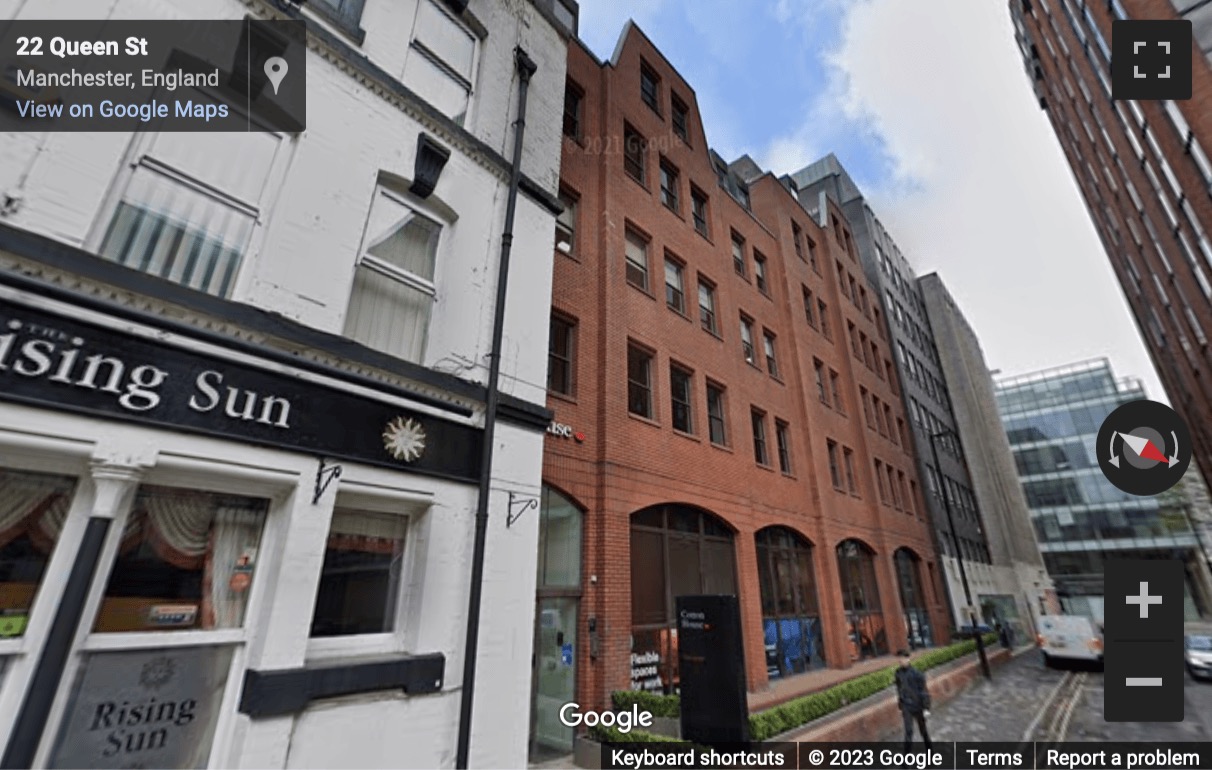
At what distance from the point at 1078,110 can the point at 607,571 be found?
106 ft

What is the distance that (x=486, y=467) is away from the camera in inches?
226

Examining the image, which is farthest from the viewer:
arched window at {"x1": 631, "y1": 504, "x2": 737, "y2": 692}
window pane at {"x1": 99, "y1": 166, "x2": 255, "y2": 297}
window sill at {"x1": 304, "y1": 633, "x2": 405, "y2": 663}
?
arched window at {"x1": 631, "y1": 504, "x2": 737, "y2": 692}

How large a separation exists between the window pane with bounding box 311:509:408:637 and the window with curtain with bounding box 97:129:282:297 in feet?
8.16

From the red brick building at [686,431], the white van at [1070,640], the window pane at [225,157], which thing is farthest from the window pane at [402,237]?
the white van at [1070,640]

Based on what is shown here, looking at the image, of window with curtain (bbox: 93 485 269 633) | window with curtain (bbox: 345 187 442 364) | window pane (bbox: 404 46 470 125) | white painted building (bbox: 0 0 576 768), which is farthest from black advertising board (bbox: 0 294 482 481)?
window pane (bbox: 404 46 470 125)

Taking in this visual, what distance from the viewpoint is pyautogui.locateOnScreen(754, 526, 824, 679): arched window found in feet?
43.4

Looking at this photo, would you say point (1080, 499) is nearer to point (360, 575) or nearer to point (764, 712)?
point (764, 712)

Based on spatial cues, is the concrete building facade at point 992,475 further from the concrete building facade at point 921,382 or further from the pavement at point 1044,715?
the pavement at point 1044,715

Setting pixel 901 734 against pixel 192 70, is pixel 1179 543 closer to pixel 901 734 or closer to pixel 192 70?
pixel 901 734

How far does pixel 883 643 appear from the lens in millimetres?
17922

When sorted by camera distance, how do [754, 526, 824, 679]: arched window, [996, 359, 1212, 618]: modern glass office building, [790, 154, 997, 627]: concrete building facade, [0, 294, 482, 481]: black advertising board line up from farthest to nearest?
[996, 359, 1212, 618]: modern glass office building < [790, 154, 997, 627]: concrete building facade < [754, 526, 824, 679]: arched window < [0, 294, 482, 481]: black advertising board

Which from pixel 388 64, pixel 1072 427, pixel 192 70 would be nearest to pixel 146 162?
pixel 192 70

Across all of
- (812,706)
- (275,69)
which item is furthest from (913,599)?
(275,69)

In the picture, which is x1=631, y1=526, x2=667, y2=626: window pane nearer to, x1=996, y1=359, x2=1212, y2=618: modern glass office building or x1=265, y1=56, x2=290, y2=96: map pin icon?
x1=265, y1=56, x2=290, y2=96: map pin icon
